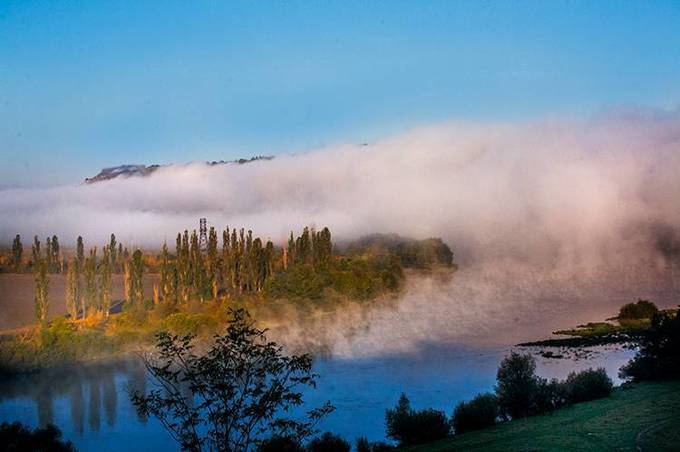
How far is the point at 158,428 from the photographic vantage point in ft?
114

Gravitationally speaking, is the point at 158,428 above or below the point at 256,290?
below

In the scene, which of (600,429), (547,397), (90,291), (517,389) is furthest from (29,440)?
(90,291)

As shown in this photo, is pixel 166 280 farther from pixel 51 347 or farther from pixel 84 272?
pixel 51 347

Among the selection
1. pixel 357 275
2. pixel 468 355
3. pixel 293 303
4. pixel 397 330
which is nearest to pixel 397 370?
pixel 468 355

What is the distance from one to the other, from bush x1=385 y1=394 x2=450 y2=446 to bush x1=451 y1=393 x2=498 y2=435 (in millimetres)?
759

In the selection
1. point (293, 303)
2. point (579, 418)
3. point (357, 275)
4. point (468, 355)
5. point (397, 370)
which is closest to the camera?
point (579, 418)

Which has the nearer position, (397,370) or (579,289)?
(397,370)

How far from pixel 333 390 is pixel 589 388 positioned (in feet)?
60.1

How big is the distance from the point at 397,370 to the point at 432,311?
22.6 metres

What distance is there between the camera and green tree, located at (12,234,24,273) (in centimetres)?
6362

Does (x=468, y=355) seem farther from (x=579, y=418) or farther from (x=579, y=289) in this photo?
(x=579, y=418)

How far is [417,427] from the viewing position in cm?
2464

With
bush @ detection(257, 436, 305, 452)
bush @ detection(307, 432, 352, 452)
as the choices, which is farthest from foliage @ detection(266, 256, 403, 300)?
bush @ detection(257, 436, 305, 452)

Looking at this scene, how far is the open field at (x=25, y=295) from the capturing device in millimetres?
55938
